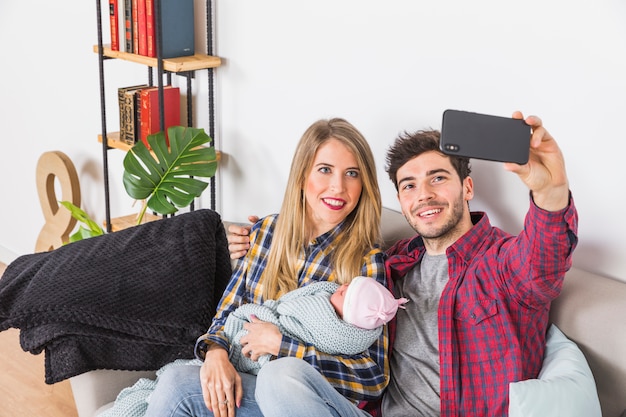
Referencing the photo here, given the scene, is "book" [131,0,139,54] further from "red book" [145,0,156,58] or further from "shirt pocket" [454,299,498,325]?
"shirt pocket" [454,299,498,325]

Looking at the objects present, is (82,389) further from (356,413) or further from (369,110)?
(369,110)

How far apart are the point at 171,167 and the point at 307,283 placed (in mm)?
859

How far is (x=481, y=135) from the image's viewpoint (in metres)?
1.62

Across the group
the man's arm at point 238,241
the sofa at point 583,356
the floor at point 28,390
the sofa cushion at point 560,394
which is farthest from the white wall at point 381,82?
the floor at point 28,390

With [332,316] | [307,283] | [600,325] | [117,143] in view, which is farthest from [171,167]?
[600,325]

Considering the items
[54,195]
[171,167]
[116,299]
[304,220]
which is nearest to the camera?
[116,299]

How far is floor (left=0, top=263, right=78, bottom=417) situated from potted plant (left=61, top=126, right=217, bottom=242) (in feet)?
2.43

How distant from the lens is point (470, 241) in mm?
1964

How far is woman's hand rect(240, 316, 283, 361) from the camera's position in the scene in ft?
6.42

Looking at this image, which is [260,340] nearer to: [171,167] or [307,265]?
[307,265]

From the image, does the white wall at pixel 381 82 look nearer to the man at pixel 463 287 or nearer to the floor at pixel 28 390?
the man at pixel 463 287

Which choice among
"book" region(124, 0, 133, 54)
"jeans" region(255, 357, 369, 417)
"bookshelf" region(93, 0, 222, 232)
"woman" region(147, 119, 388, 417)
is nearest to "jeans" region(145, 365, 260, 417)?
"woman" region(147, 119, 388, 417)

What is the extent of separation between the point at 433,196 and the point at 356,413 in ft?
1.79

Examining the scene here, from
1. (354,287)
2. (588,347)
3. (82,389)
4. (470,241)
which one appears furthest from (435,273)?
(82,389)
